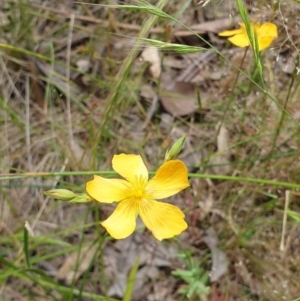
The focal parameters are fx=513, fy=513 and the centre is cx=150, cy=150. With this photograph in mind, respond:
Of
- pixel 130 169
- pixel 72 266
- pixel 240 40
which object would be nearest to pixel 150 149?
pixel 72 266

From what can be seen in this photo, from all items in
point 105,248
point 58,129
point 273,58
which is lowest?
point 105,248

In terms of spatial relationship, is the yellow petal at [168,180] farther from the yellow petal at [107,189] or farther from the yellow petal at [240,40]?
the yellow petal at [240,40]

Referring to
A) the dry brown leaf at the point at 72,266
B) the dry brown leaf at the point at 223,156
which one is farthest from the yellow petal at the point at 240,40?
the dry brown leaf at the point at 72,266

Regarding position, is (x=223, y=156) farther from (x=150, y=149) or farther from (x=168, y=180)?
(x=168, y=180)

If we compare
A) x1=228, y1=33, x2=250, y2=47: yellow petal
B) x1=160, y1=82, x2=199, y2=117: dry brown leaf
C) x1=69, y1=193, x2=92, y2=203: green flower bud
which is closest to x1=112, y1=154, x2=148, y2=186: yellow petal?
x1=69, y1=193, x2=92, y2=203: green flower bud

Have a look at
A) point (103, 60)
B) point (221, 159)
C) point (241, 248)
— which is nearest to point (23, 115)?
point (103, 60)

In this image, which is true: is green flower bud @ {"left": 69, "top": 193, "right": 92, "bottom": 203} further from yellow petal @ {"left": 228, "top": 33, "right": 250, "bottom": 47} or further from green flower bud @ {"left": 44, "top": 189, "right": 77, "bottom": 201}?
yellow petal @ {"left": 228, "top": 33, "right": 250, "bottom": 47}

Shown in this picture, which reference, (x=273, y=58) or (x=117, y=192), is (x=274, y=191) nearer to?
(x=273, y=58)
